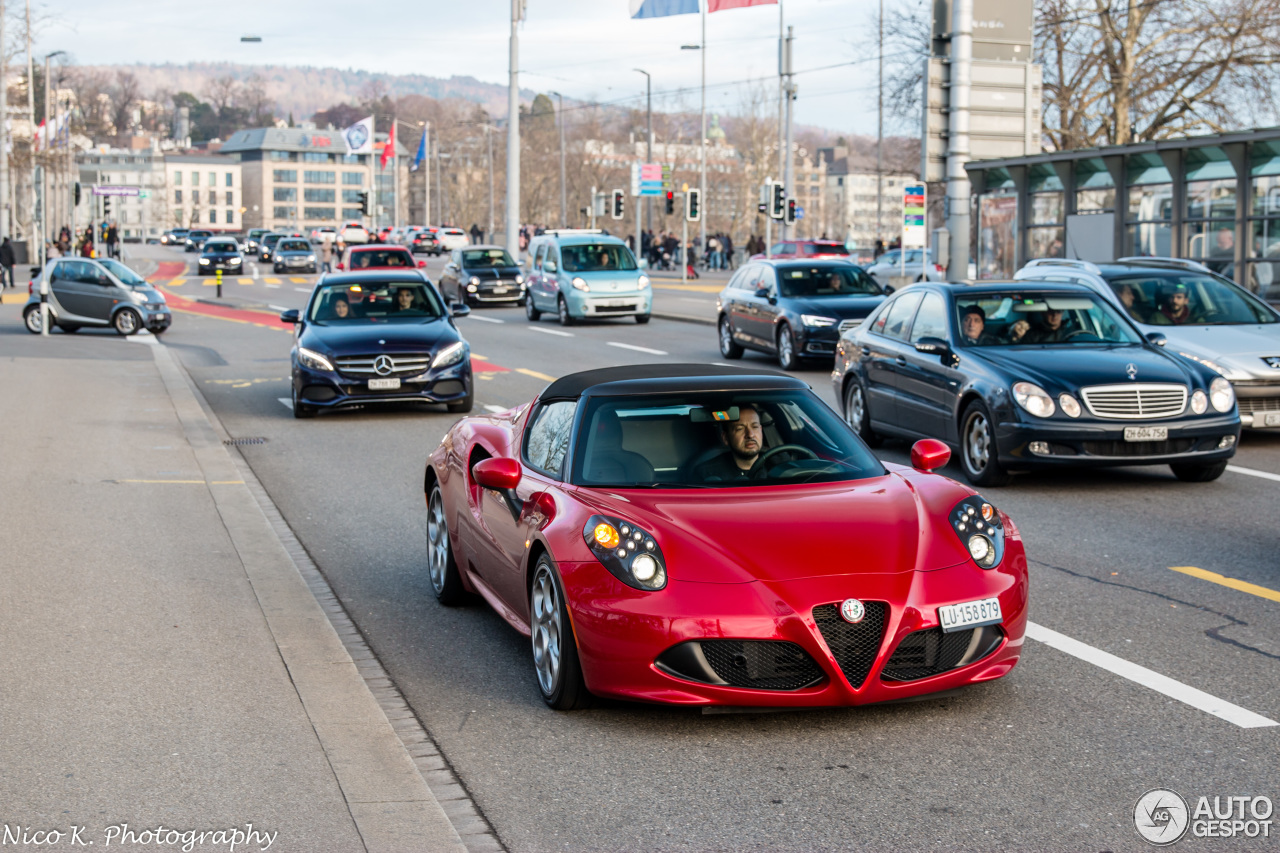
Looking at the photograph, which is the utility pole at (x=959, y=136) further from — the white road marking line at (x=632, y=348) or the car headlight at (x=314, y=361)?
the car headlight at (x=314, y=361)

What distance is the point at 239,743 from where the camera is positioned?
5.04 meters

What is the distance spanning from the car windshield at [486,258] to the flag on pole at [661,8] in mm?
7511

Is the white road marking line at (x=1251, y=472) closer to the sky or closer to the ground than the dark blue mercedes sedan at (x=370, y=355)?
closer to the ground

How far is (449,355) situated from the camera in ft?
52.4

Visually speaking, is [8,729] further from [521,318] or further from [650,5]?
[650,5]

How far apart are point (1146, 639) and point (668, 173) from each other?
7258 cm

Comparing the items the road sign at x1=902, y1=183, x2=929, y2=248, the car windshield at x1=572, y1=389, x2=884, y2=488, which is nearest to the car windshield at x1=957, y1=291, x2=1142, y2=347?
the car windshield at x1=572, y1=389, x2=884, y2=488

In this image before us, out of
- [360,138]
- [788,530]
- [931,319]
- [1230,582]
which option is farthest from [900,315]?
[360,138]

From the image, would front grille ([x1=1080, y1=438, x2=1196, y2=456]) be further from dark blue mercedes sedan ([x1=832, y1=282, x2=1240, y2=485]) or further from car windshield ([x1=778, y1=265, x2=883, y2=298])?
car windshield ([x1=778, y1=265, x2=883, y2=298])

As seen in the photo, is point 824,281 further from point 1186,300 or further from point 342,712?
point 342,712

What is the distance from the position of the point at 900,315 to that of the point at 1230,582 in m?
5.45

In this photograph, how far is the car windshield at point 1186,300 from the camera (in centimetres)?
1430

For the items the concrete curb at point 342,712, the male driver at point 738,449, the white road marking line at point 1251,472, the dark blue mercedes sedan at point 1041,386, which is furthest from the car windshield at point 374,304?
the male driver at point 738,449

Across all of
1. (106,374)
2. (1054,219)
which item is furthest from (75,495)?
(1054,219)
